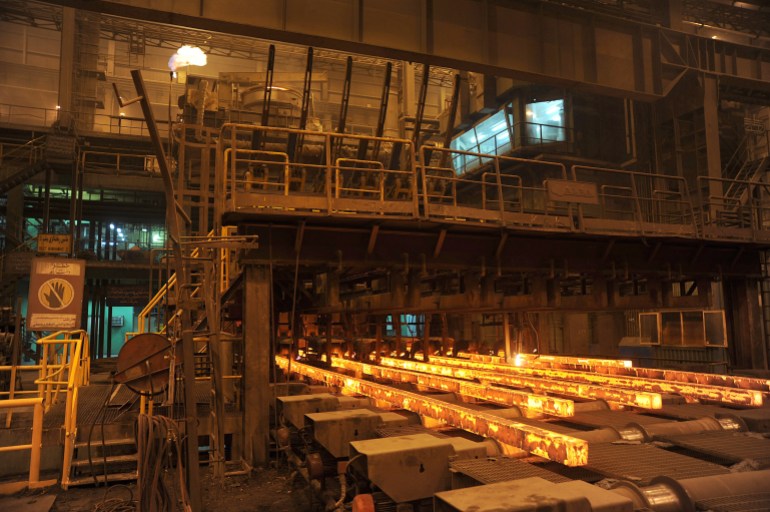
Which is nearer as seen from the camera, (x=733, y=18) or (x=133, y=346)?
(x=133, y=346)

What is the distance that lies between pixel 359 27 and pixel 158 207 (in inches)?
875

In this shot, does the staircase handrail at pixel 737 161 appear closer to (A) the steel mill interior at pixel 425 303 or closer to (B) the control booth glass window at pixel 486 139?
(A) the steel mill interior at pixel 425 303

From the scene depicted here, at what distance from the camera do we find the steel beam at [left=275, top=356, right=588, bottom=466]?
13.8 feet

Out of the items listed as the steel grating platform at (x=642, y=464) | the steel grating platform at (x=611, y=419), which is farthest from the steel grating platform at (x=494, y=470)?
the steel grating platform at (x=611, y=419)

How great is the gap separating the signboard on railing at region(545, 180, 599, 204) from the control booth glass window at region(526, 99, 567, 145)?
1322cm

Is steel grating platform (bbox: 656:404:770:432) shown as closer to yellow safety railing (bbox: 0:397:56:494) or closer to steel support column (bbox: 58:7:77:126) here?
yellow safety railing (bbox: 0:397:56:494)

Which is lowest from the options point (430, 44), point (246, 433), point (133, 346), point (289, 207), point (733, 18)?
point (246, 433)

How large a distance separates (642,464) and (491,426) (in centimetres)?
126

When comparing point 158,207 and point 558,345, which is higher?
point 158,207

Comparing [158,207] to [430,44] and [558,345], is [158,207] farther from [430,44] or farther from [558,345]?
[430,44]

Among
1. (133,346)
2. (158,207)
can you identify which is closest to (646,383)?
(133,346)

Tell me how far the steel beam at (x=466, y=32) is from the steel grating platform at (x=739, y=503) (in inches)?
308

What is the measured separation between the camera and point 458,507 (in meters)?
2.67

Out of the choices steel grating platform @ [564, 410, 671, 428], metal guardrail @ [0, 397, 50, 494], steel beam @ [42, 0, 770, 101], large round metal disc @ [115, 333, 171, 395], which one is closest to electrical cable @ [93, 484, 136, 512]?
metal guardrail @ [0, 397, 50, 494]
